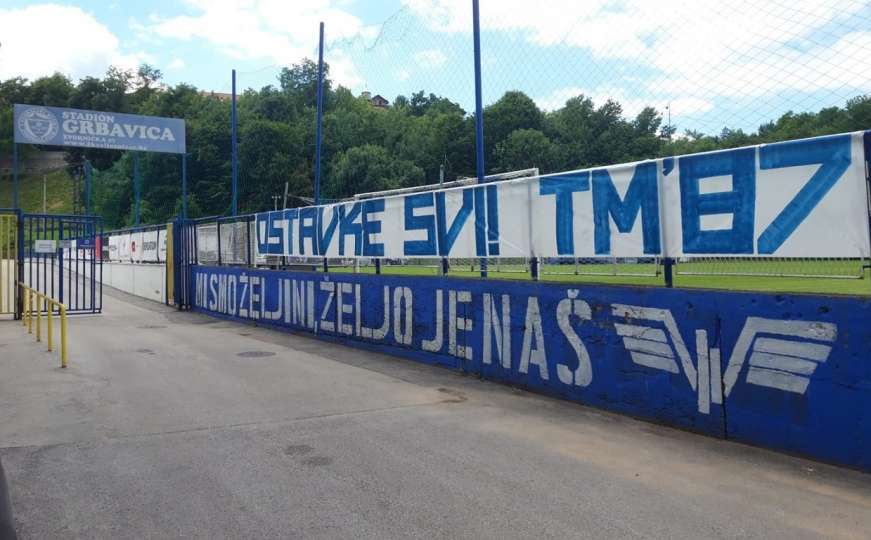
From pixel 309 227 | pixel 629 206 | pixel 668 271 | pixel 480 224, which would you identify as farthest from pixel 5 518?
pixel 309 227

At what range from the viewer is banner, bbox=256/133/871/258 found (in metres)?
4.93

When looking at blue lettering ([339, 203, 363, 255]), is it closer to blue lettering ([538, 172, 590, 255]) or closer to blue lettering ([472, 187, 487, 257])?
blue lettering ([472, 187, 487, 257])

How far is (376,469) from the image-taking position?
15.9 feet

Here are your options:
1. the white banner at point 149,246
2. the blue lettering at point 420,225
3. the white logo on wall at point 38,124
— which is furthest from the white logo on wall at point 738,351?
the white logo on wall at point 38,124

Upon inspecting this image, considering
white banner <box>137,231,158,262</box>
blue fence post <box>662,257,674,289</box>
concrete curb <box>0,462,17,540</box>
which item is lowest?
concrete curb <box>0,462,17,540</box>

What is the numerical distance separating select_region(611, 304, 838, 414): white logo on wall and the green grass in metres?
108

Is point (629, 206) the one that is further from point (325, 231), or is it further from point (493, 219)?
point (325, 231)

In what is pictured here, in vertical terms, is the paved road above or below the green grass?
below

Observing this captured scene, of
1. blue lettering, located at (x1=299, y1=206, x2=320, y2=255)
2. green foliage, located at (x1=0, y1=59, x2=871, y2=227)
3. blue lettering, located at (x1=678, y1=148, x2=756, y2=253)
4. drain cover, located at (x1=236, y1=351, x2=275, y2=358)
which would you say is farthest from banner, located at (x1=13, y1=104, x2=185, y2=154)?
blue lettering, located at (x1=678, y1=148, x2=756, y2=253)

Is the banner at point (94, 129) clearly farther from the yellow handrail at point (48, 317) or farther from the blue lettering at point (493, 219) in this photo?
the blue lettering at point (493, 219)

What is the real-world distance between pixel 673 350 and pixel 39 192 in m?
125

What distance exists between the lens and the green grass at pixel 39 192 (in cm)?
10050

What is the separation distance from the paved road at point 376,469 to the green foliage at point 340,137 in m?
A: 3.73

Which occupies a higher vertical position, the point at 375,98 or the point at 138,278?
the point at 375,98
